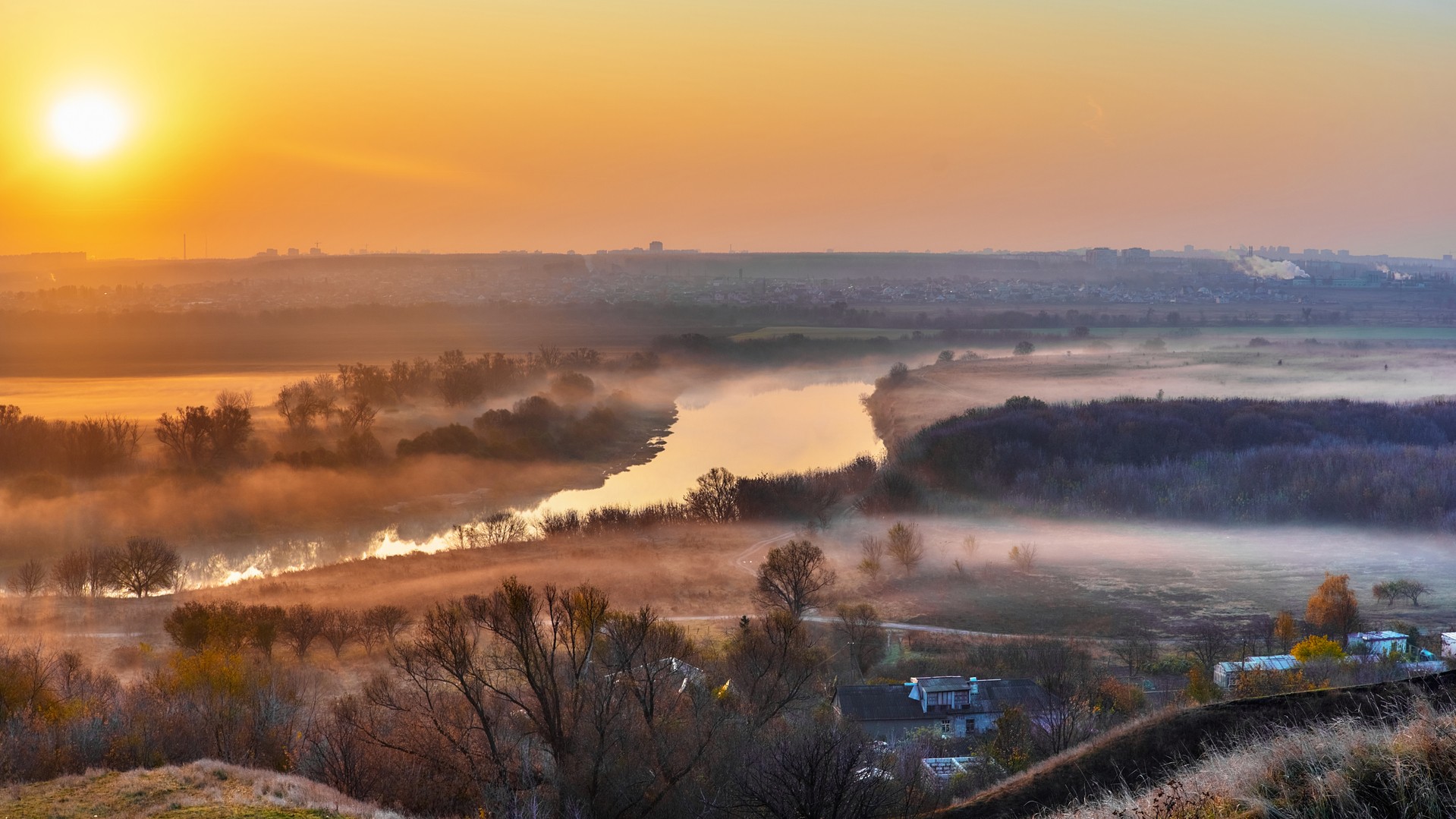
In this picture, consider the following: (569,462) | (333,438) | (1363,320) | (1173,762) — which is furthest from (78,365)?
(1363,320)

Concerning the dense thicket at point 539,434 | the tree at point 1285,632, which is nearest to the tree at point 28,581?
the dense thicket at point 539,434

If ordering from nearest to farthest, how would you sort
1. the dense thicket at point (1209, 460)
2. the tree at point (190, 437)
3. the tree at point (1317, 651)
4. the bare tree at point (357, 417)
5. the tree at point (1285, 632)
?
1. the tree at point (1317, 651)
2. the tree at point (1285, 632)
3. the dense thicket at point (1209, 460)
4. the tree at point (190, 437)
5. the bare tree at point (357, 417)

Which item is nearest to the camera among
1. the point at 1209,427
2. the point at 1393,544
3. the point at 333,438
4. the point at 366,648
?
the point at 366,648

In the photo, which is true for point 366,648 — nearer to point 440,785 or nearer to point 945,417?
point 440,785

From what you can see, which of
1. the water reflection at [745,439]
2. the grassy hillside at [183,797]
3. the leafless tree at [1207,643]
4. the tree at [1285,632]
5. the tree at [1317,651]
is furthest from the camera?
the water reflection at [745,439]

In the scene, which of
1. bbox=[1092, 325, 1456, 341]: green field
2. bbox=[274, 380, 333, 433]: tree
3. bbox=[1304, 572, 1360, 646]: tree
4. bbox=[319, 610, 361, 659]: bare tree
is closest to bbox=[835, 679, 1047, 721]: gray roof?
bbox=[1304, 572, 1360, 646]: tree

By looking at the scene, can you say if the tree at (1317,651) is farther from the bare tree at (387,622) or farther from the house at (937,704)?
the bare tree at (387,622)

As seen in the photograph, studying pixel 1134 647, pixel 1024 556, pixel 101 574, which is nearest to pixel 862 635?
pixel 1134 647

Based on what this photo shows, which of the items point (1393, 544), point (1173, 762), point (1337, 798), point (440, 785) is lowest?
point (1393, 544)
